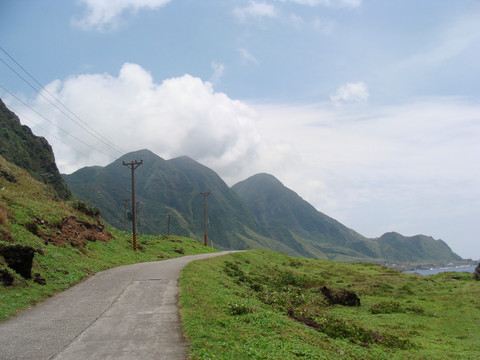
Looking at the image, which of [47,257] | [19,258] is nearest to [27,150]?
[47,257]

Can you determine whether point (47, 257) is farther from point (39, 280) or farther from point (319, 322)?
point (319, 322)

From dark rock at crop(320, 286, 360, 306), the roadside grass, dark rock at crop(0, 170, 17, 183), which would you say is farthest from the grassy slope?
dark rock at crop(0, 170, 17, 183)

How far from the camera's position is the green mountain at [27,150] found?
341 feet

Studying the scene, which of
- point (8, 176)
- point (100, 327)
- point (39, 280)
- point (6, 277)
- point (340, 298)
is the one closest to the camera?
point (100, 327)

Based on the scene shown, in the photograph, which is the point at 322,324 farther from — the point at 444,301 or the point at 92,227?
the point at 92,227

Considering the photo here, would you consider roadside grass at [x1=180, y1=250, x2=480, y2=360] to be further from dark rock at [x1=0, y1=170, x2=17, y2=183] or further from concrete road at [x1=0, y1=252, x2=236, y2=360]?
dark rock at [x1=0, y1=170, x2=17, y2=183]

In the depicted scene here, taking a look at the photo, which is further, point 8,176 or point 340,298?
point 8,176

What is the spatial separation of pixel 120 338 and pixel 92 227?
24499 mm

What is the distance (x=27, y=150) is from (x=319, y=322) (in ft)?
399

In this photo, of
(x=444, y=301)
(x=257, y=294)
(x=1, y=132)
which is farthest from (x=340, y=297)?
(x=1, y=132)

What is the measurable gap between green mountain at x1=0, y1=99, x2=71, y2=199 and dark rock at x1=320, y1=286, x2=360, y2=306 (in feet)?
315

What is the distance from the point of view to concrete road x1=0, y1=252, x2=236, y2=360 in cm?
912

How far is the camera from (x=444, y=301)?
27828 mm

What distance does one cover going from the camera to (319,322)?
15.8 meters
